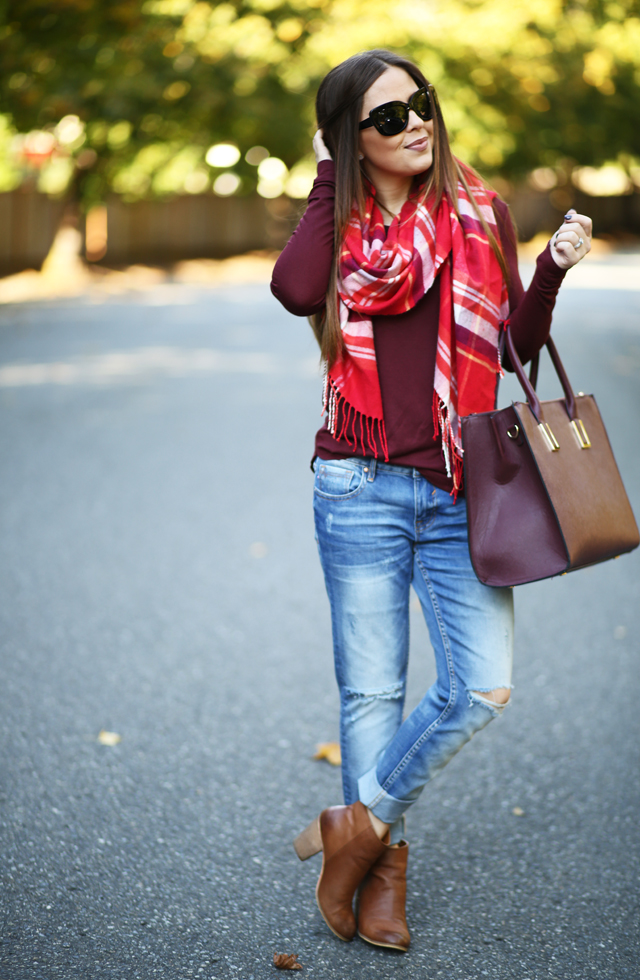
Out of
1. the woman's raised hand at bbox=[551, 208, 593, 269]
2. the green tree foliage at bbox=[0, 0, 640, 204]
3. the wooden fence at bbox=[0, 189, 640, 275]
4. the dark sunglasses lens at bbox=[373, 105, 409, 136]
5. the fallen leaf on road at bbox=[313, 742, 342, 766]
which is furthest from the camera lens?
the wooden fence at bbox=[0, 189, 640, 275]

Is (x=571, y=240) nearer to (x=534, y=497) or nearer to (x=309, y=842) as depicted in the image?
(x=534, y=497)

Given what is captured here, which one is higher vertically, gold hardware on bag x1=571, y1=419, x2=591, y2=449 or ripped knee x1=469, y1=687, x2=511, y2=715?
gold hardware on bag x1=571, y1=419, x2=591, y2=449

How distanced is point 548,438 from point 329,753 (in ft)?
5.41

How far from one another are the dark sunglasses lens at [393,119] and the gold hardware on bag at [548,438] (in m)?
0.73

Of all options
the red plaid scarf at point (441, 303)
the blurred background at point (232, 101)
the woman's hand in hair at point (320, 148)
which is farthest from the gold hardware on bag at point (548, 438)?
the blurred background at point (232, 101)

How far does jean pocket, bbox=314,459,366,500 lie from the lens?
2.39 meters

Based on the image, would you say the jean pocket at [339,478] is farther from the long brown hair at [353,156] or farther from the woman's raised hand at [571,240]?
the woman's raised hand at [571,240]

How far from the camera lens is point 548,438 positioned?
2.28 metres

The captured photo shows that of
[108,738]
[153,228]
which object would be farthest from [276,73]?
[108,738]

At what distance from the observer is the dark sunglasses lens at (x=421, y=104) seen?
2340mm

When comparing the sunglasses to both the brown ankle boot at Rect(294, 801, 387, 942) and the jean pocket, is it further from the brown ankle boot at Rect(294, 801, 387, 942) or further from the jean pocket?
the brown ankle boot at Rect(294, 801, 387, 942)

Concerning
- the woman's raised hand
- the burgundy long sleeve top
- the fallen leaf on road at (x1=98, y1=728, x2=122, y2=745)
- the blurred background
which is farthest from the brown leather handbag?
the blurred background

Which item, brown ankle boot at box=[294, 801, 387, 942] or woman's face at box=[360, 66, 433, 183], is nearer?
woman's face at box=[360, 66, 433, 183]

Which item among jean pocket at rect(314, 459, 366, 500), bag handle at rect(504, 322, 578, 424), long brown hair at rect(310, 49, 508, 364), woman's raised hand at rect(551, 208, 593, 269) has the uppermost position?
long brown hair at rect(310, 49, 508, 364)
